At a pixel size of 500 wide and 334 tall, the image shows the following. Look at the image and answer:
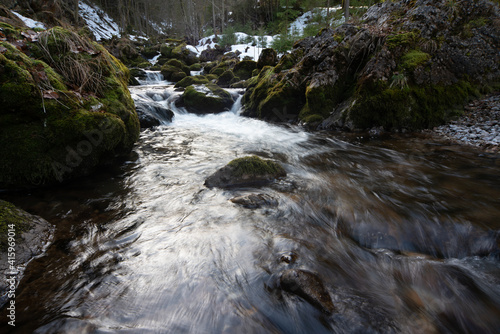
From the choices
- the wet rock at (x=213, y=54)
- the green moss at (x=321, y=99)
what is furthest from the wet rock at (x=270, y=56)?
the wet rock at (x=213, y=54)

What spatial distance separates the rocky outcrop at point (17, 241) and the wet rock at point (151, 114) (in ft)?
20.9

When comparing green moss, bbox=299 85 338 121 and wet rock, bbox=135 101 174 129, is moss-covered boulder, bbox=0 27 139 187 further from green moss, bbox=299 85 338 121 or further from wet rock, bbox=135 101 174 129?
green moss, bbox=299 85 338 121

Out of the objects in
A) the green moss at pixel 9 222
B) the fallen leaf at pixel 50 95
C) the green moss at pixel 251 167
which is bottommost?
the green moss at pixel 251 167

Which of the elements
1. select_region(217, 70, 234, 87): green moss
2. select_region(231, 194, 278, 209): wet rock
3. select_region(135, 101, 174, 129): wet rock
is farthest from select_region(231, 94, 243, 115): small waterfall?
select_region(231, 194, 278, 209): wet rock

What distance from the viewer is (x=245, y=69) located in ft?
58.9

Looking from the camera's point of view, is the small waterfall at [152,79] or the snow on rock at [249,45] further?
the snow on rock at [249,45]

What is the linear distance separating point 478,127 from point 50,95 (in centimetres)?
984

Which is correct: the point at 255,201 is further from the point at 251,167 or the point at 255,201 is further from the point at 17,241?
the point at 17,241

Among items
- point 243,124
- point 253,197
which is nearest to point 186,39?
point 243,124

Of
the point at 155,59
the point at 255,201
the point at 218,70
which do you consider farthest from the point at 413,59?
the point at 155,59

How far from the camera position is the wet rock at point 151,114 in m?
8.70

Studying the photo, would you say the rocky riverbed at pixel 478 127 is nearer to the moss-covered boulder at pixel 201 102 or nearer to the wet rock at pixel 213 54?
the moss-covered boulder at pixel 201 102

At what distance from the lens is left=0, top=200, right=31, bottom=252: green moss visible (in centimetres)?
234

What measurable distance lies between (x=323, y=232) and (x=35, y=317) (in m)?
3.15
